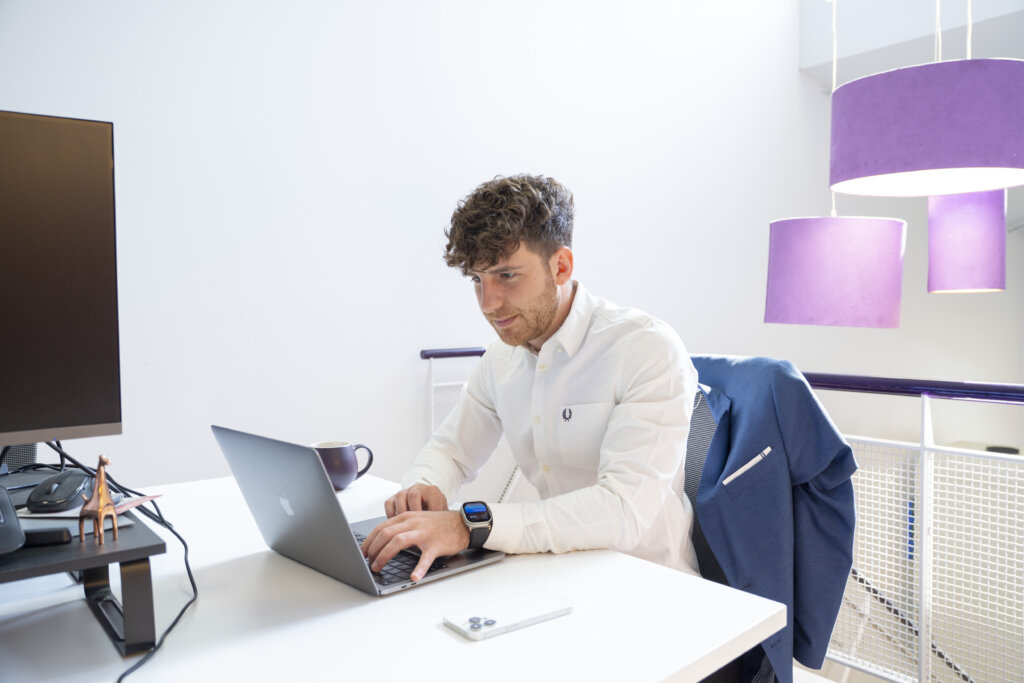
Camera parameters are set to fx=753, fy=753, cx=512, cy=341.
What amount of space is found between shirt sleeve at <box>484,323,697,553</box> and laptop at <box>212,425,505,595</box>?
0.21 feet

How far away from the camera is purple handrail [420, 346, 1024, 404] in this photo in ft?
5.39

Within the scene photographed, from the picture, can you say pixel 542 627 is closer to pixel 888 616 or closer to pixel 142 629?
pixel 142 629

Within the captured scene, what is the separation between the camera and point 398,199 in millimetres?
3191

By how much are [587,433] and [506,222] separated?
1.33ft

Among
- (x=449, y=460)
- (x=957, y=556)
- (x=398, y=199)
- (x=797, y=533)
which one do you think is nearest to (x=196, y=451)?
(x=398, y=199)

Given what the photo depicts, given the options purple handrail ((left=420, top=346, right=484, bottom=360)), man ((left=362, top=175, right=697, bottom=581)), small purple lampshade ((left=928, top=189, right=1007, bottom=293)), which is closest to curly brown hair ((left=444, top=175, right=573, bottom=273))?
man ((left=362, top=175, right=697, bottom=581))

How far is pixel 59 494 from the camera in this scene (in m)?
0.92

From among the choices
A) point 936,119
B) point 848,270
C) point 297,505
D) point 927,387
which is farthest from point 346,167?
point 297,505

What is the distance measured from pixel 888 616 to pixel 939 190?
141 cm

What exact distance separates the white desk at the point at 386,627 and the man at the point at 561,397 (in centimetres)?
13

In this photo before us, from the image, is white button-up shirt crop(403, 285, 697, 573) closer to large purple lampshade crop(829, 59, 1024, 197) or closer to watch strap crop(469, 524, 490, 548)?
watch strap crop(469, 524, 490, 548)

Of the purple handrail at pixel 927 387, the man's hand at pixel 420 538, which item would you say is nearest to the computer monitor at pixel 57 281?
the man's hand at pixel 420 538

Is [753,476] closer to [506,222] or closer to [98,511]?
[506,222]

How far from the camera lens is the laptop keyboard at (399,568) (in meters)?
0.92
